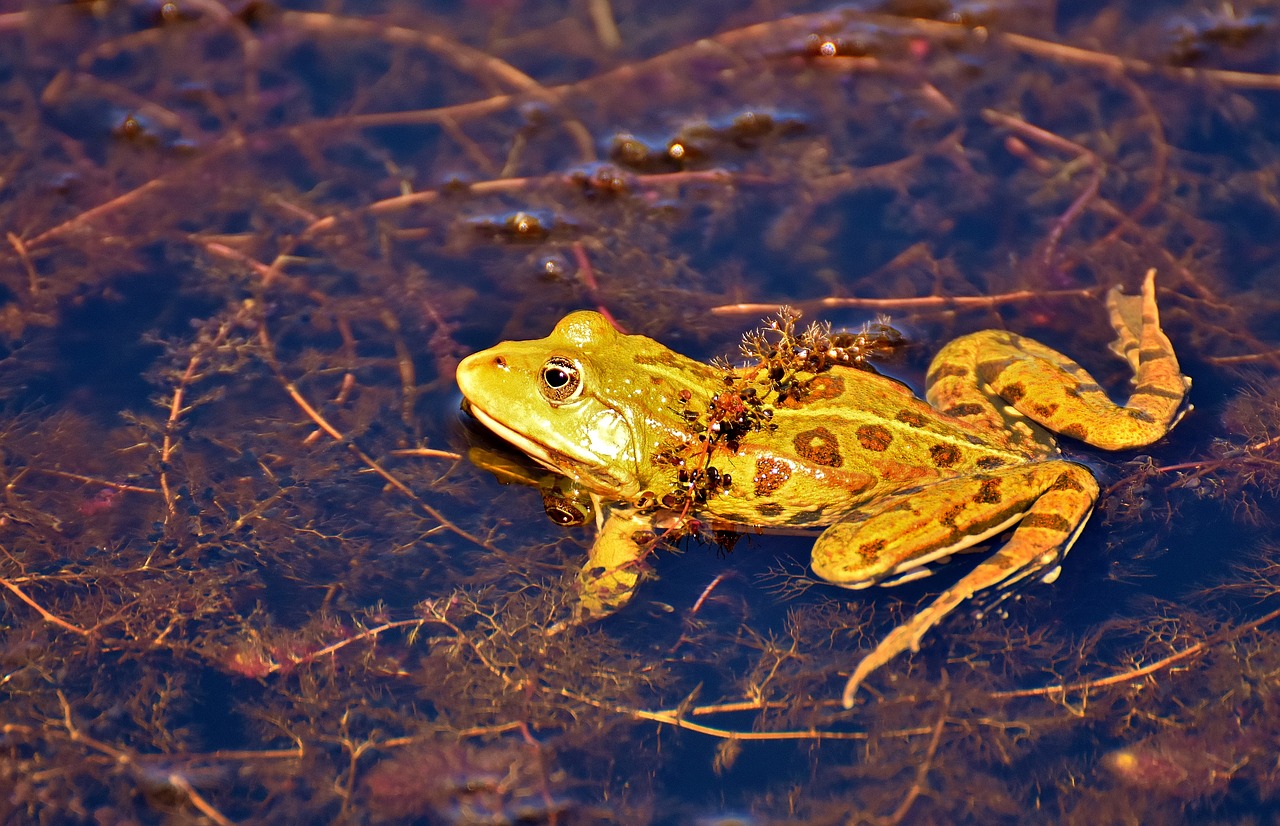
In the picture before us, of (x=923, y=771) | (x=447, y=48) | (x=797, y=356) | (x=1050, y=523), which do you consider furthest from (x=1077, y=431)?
(x=447, y=48)

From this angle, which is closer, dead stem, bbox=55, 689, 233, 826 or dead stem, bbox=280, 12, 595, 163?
dead stem, bbox=55, 689, 233, 826

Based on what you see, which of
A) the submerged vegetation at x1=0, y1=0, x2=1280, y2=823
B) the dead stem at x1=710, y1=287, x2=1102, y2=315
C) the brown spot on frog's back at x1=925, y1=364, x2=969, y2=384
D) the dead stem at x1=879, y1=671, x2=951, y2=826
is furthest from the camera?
the dead stem at x1=710, y1=287, x2=1102, y2=315

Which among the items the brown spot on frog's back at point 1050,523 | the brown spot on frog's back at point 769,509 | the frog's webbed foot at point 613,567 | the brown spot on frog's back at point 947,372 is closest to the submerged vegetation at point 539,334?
the frog's webbed foot at point 613,567

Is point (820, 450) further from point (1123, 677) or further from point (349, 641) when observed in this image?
point (349, 641)

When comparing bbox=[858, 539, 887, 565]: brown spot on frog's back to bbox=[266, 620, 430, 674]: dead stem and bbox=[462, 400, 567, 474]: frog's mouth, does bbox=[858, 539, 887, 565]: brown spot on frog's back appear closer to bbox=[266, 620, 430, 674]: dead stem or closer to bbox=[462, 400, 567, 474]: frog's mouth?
bbox=[462, 400, 567, 474]: frog's mouth

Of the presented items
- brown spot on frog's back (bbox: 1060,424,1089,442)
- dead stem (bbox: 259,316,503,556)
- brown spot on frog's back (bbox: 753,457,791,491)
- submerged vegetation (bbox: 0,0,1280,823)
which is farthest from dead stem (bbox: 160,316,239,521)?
brown spot on frog's back (bbox: 1060,424,1089,442)

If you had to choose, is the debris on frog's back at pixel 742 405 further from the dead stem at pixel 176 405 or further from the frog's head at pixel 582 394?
the dead stem at pixel 176 405

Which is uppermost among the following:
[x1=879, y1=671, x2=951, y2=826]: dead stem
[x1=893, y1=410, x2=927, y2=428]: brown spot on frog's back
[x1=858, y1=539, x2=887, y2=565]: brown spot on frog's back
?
[x1=893, y1=410, x2=927, y2=428]: brown spot on frog's back
